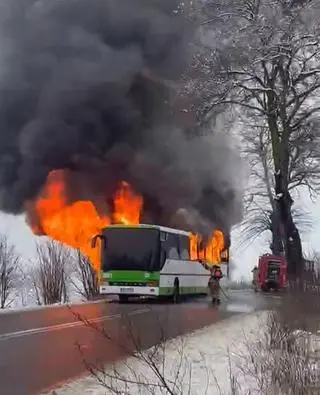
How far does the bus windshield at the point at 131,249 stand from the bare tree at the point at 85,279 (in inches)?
248

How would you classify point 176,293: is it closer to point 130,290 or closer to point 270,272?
point 130,290

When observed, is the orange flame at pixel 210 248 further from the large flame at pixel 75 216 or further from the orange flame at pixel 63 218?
the orange flame at pixel 63 218

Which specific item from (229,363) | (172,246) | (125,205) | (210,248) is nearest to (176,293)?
(172,246)

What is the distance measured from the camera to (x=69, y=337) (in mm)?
13234

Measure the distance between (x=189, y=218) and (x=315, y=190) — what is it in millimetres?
7175

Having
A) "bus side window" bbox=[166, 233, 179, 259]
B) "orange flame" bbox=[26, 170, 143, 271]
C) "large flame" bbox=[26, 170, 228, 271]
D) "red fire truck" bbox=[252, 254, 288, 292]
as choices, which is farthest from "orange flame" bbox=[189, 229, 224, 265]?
"orange flame" bbox=[26, 170, 143, 271]

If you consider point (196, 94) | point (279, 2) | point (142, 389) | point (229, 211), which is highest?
point (279, 2)

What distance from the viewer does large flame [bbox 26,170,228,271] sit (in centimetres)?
2625

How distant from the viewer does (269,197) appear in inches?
1565

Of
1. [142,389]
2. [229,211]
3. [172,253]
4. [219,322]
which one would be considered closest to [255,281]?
[229,211]

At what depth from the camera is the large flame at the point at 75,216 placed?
26.2 metres

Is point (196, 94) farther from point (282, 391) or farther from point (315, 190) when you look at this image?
point (282, 391)

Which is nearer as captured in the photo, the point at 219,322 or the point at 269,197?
the point at 219,322

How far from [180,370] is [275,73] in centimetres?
2126
